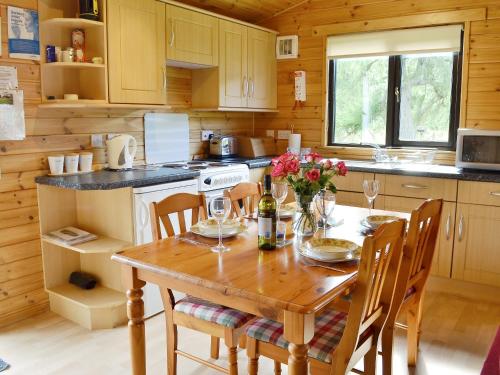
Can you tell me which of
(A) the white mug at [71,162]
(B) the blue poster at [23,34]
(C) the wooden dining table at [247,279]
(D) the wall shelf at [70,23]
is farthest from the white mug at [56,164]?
(C) the wooden dining table at [247,279]

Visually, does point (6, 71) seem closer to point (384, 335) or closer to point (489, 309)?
point (384, 335)

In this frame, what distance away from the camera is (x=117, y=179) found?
9.37 feet

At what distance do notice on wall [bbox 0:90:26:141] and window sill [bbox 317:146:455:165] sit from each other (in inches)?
106

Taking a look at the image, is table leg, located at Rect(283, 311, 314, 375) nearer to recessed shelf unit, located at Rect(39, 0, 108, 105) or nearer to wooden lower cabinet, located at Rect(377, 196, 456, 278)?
recessed shelf unit, located at Rect(39, 0, 108, 105)

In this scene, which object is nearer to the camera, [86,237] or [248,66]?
[86,237]

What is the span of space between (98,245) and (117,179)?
1.38ft

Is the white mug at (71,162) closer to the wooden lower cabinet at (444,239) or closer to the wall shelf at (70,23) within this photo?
the wall shelf at (70,23)

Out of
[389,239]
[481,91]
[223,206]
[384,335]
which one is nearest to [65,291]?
[223,206]

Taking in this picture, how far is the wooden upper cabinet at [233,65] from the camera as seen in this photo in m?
4.00

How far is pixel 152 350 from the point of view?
261 centimetres

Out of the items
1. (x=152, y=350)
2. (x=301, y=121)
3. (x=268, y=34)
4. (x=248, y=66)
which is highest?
(x=268, y=34)

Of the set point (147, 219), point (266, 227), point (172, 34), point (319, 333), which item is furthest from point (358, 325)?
point (172, 34)

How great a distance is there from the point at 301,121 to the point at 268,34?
88 cm

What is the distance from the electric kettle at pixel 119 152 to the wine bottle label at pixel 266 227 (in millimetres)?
1698
